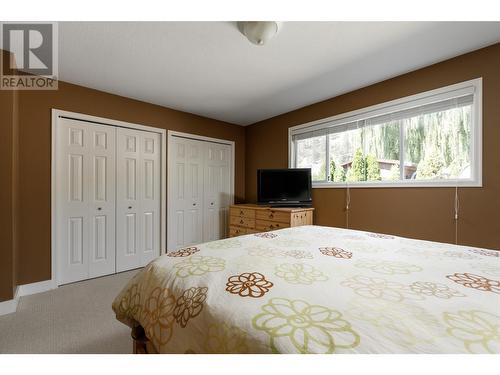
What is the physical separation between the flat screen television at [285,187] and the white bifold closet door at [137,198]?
1.57 meters

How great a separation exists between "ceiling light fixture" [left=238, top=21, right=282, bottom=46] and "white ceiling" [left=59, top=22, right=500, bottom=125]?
0.25 ft

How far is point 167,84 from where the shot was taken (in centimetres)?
271

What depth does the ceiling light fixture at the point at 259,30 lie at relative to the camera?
1.65m

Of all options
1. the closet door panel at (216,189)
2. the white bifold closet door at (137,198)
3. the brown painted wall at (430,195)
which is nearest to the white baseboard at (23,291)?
the white bifold closet door at (137,198)

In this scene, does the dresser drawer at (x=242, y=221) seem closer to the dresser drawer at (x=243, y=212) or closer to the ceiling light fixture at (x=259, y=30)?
the dresser drawer at (x=243, y=212)

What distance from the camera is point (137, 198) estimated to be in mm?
3205

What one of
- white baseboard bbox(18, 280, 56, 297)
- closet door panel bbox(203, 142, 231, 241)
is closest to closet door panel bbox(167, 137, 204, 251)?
closet door panel bbox(203, 142, 231, 241)

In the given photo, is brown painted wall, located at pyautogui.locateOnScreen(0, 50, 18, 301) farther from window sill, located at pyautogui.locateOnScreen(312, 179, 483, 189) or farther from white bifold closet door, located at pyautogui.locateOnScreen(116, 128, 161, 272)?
window sill, located at pyautogui.locateOnScreen(312, 179, 483, 189)

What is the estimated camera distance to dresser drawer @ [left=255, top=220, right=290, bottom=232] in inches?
121

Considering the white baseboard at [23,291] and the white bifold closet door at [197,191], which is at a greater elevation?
the white bifold closet door at [197,191]

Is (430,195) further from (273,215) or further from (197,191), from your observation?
(197,191)

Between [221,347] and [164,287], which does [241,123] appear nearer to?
[164,287]

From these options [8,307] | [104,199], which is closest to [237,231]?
[104,199]
